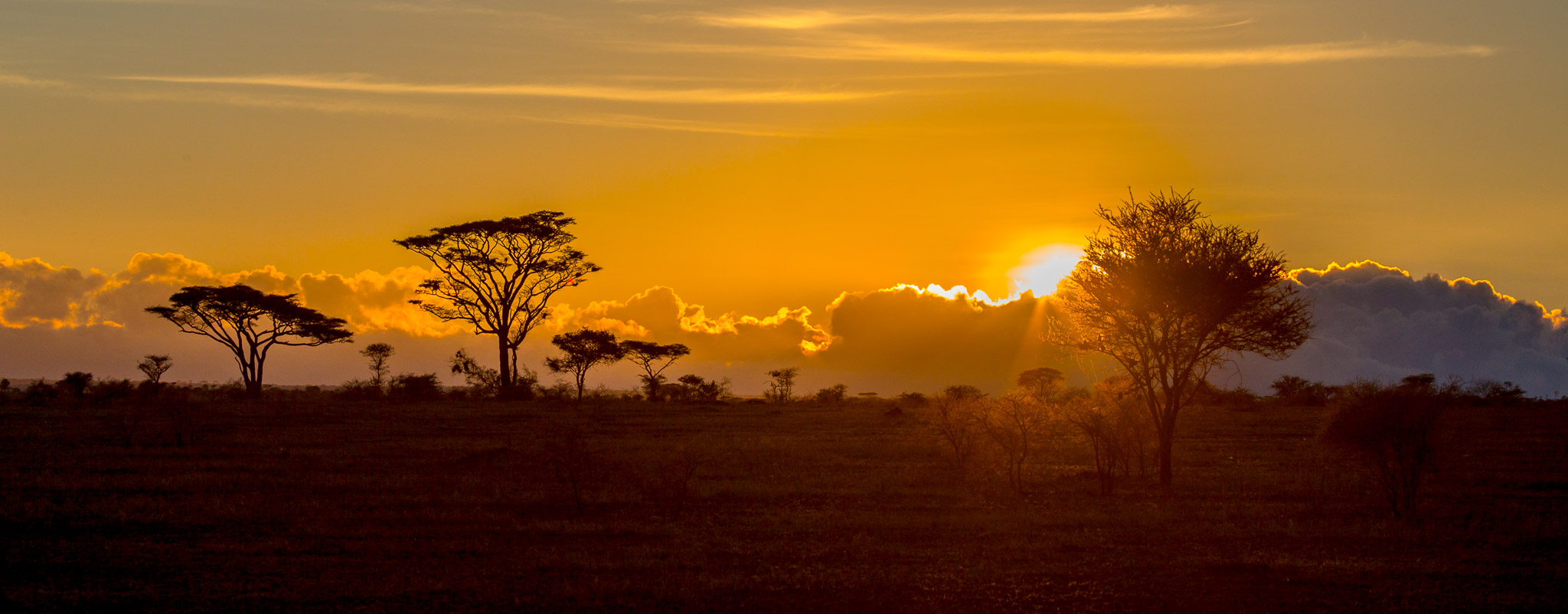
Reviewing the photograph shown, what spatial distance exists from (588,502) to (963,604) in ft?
31.1

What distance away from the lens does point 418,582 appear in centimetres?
1202

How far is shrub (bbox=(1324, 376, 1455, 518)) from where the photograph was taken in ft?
57.7

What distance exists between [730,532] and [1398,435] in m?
12.1

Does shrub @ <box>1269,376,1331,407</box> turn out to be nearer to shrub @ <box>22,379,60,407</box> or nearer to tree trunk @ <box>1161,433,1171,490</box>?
tree trunk @ <box>1161,433,1171,490</box>

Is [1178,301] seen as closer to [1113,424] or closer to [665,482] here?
[1113,424]

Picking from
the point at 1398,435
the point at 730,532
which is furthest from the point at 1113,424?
the point at 730,532

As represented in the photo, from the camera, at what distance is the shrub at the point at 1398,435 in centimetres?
1758

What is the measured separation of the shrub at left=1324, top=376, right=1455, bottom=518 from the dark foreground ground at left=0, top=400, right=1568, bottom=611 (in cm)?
66

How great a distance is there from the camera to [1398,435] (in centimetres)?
1773

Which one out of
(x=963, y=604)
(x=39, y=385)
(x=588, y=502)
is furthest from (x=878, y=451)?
(x=39, y=385)

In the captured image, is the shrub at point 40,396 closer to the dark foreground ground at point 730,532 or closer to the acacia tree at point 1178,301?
the dark foreground ground at point 730,532

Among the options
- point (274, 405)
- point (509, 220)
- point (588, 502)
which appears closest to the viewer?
point (588, 502)

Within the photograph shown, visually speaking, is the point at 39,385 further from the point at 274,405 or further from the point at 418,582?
the point at 418,582

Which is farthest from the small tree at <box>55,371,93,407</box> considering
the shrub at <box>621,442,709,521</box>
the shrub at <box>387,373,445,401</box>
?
the shrub at <box>621,442,709,521</box>
